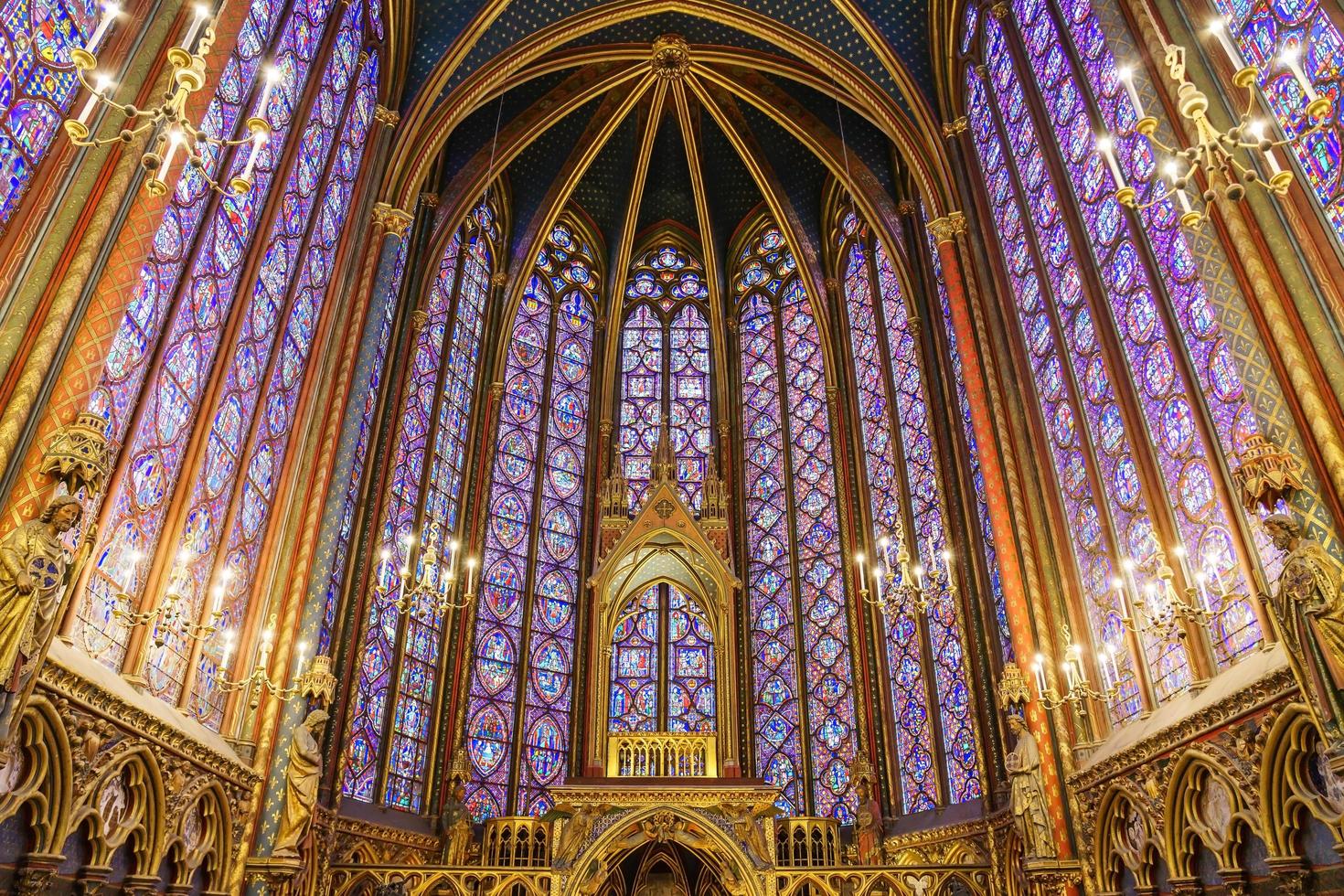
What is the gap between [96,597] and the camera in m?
9.12

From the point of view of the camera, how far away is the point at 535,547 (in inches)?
774

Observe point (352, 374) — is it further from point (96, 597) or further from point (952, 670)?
point (952, 670)

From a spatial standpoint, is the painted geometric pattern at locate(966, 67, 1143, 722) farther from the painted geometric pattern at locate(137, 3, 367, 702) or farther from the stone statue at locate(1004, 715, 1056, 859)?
the painted geometric pattern at locate(137, 3, 367, 702)

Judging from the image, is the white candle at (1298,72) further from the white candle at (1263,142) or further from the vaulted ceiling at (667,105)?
the vaulted ceiling at (667,105)

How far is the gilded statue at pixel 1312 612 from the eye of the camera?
23.2 ft

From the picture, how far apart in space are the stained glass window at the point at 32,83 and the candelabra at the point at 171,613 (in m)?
3.43

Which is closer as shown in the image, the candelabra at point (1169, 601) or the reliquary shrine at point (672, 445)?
the reliquary shrine at point (672, 445)

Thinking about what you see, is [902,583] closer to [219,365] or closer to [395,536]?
[395,536]

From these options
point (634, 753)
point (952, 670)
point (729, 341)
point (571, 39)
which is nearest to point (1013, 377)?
point (952, 670)

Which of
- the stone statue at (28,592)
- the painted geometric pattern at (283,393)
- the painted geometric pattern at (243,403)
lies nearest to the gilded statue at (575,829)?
the painted geometric pattern at (283,393)

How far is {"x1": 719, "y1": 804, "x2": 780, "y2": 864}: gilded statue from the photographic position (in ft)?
43.5

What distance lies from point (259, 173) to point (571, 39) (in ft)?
29.8

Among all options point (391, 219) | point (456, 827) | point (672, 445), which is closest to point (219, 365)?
point (391, 219)

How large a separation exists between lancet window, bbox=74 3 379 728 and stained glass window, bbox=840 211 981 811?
8.84 m
